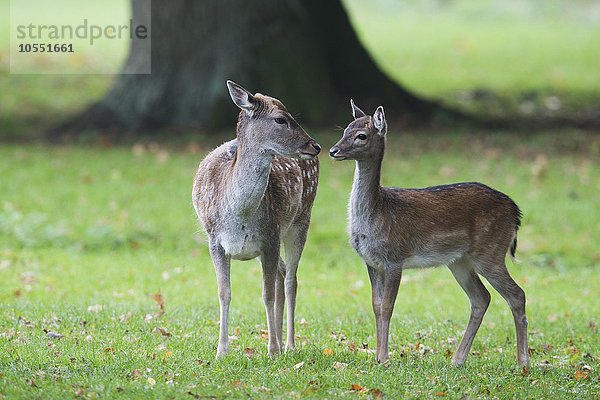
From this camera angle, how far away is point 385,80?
1928 centimetres

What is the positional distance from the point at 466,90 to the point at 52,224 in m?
11.5

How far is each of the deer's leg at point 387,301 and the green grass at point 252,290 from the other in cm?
15

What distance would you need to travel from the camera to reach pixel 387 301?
767 centimetres

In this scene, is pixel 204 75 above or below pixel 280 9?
below

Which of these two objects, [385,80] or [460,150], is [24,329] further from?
[385,80]

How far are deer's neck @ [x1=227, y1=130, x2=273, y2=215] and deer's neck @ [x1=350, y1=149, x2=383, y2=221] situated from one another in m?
0.68

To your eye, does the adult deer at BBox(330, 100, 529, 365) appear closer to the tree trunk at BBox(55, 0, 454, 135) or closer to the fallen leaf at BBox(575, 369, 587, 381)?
the fallen leaf at BBox(575, 369, 587, 381)

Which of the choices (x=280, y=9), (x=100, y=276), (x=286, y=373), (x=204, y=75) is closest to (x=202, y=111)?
(x=204, y=75)

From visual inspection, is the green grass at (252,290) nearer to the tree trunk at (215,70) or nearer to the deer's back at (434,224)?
the deer's back at (434,224)

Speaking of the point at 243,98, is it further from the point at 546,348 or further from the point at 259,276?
the point at 259,276

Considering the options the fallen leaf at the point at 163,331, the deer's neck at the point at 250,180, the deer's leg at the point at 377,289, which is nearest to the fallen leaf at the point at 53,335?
the fallen leaf at the point at 163,331

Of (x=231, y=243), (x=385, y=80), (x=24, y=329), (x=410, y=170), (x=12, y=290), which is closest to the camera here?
(x=231, y=243)

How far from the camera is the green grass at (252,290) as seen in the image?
704cm

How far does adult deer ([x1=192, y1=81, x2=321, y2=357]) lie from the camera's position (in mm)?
7516
